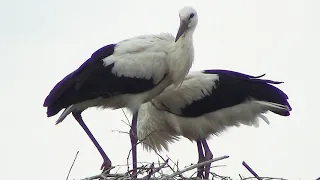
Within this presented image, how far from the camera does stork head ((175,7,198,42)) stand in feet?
26.3

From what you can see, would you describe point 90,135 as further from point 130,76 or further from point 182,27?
point 182,27

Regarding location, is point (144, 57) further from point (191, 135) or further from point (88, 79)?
point (191, 135)

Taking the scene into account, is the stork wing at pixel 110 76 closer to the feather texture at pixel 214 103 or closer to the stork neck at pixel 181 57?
the stork neck at pixel 181 57

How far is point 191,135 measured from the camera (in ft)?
30.5

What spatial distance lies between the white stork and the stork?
3.14 feet

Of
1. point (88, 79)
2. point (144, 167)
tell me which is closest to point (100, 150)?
point (88, 79)

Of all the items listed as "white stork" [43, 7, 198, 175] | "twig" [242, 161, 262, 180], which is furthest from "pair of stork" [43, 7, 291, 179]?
"twig" [242, 161, 262, 180]

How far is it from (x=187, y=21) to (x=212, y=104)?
4.23 feet

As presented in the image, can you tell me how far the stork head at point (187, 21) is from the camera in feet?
26.3

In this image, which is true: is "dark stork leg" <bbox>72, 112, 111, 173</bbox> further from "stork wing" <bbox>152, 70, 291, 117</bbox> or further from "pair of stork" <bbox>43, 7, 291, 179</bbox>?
"stork wing" <bbox>152, 70, 291, 117</bbox>

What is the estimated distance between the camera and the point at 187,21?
→ 8.04m

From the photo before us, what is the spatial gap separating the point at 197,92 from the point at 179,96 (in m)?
0.18

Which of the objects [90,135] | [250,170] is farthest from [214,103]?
[250,170]

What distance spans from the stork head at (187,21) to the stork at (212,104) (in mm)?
1023
